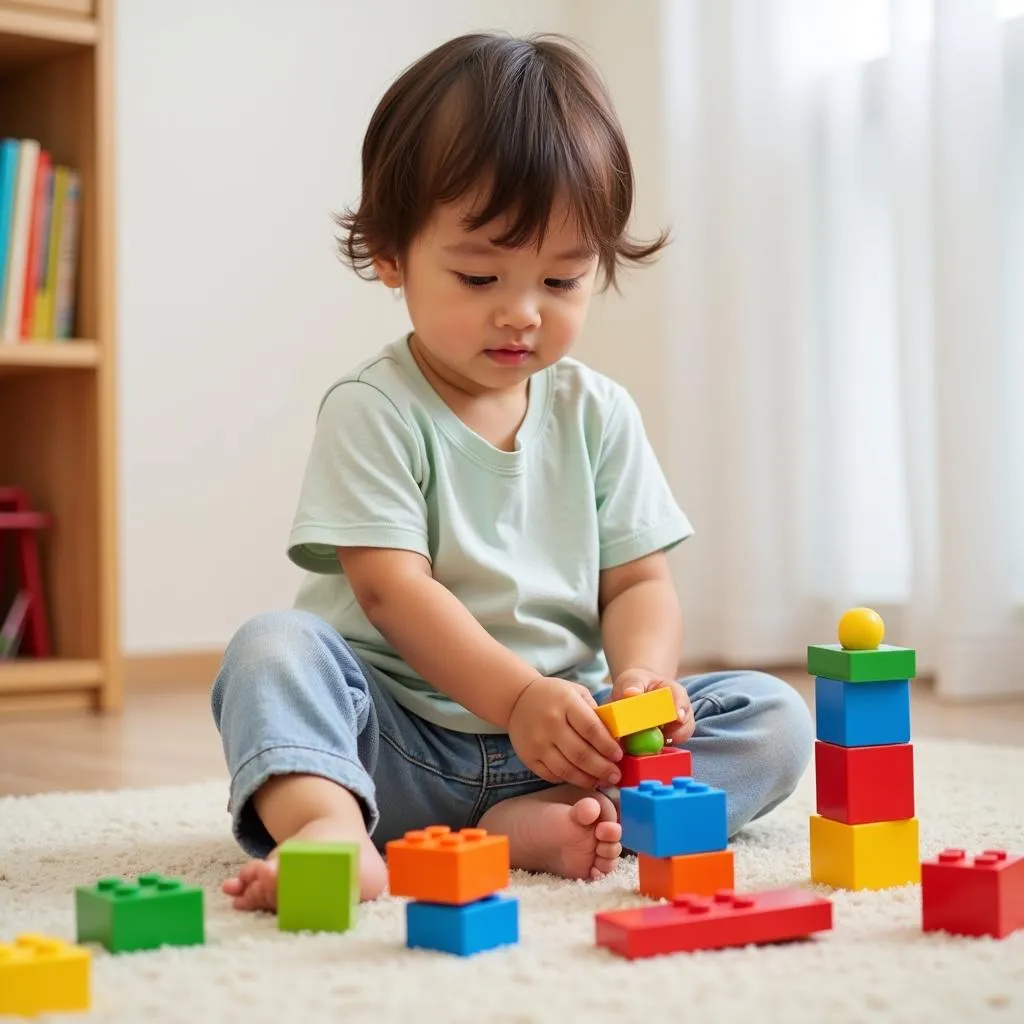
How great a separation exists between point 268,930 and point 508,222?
49 cm

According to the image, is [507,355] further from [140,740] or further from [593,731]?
[140,740]

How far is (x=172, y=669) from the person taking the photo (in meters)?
2.32

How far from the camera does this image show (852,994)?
2.13 ft

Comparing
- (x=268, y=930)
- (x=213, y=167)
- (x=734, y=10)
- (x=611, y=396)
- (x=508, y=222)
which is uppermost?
(x=734, y=10)

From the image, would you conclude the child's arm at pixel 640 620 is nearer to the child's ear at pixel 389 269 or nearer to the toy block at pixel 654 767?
the toy block at pixel 654 767

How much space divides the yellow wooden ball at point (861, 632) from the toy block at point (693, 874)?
0.14 m

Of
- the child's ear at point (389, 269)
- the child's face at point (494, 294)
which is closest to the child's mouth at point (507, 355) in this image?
the child's face at point (494, 294)

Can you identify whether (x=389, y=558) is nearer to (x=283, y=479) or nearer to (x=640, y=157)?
(x=283, y=479)

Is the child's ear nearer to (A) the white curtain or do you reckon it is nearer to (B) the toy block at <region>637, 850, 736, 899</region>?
(B) the toy block at <region>637, 850, 736, 899</region>

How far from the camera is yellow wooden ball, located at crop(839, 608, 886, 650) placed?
34.0 inches

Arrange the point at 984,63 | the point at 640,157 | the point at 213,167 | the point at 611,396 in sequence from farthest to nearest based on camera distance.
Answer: the point at 640,157, the point at 213,167, the point at 984,63, the point at 611,396

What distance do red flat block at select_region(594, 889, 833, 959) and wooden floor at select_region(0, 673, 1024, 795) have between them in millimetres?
778

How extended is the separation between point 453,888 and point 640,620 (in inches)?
17.0

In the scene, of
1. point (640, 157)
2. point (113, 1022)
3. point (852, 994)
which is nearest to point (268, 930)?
point (113, 1022)
